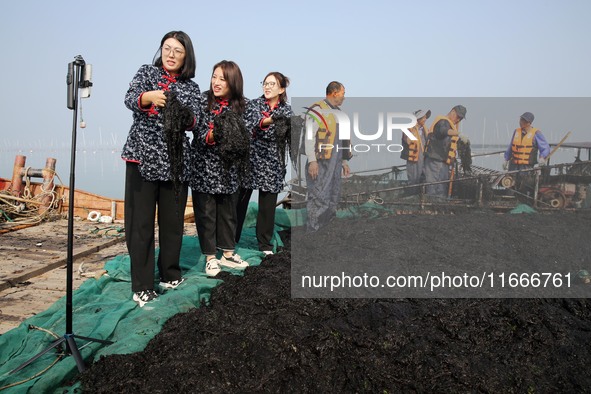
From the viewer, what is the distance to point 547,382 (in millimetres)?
1914

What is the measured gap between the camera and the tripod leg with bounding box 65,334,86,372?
2053 millimetres

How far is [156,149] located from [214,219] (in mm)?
954

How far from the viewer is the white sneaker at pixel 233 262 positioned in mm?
3576

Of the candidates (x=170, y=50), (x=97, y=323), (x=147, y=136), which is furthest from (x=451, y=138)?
(x=97, y=323)

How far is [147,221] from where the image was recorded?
2.72 metres

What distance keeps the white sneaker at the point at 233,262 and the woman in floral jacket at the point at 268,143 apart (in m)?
0.46

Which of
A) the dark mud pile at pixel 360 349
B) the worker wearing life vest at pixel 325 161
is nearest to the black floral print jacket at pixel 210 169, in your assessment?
the dark mud pile at pixel 360 349

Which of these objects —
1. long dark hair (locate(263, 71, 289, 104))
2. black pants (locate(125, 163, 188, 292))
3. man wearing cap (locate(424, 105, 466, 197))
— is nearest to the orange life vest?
long dark hair (locate(263, 71, 289, 104))

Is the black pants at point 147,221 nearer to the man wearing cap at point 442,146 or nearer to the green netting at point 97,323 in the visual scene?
the green netting at point 97,323

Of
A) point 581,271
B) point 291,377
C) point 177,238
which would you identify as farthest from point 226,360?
point 581,271

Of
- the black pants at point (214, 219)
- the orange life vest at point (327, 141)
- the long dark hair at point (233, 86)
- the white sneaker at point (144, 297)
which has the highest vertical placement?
the long dark hair at point (233, 86)

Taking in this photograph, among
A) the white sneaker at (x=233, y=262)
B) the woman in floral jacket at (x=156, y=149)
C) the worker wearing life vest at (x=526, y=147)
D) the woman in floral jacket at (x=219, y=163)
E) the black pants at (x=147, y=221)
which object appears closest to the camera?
Result: the woman in floral jacket at (x=156, y=149)

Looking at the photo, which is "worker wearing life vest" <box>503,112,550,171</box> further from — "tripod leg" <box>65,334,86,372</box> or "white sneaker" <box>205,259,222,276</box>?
"tripod leg" <box>65,334,86,372</box>

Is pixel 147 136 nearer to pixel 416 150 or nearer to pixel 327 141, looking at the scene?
pixel 327 141
